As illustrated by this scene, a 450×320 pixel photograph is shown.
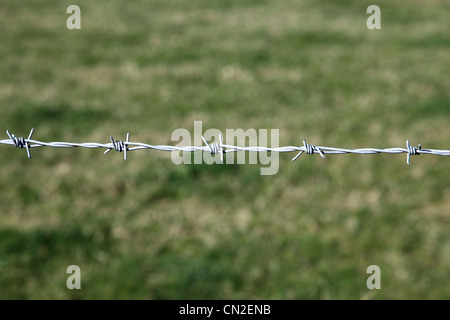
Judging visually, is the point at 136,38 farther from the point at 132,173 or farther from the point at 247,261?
the point at 247,261

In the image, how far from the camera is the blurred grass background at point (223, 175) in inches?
149

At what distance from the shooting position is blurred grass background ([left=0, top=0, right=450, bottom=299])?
379 cm

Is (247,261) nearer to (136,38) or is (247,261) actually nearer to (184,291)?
(184,291)

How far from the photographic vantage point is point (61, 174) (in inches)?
196

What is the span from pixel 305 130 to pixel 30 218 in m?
3.39

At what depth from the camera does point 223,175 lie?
502 centimetres

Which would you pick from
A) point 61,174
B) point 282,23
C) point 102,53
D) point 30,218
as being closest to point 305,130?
point 61,174

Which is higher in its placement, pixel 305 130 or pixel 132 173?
pixel 305 130

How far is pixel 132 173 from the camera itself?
16.3ft

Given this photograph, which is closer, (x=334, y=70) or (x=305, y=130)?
(x=305, y=130)

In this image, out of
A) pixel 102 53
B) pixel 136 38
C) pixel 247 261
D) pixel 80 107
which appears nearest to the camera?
pixel 247 261

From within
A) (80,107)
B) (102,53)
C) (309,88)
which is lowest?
(80,107)
